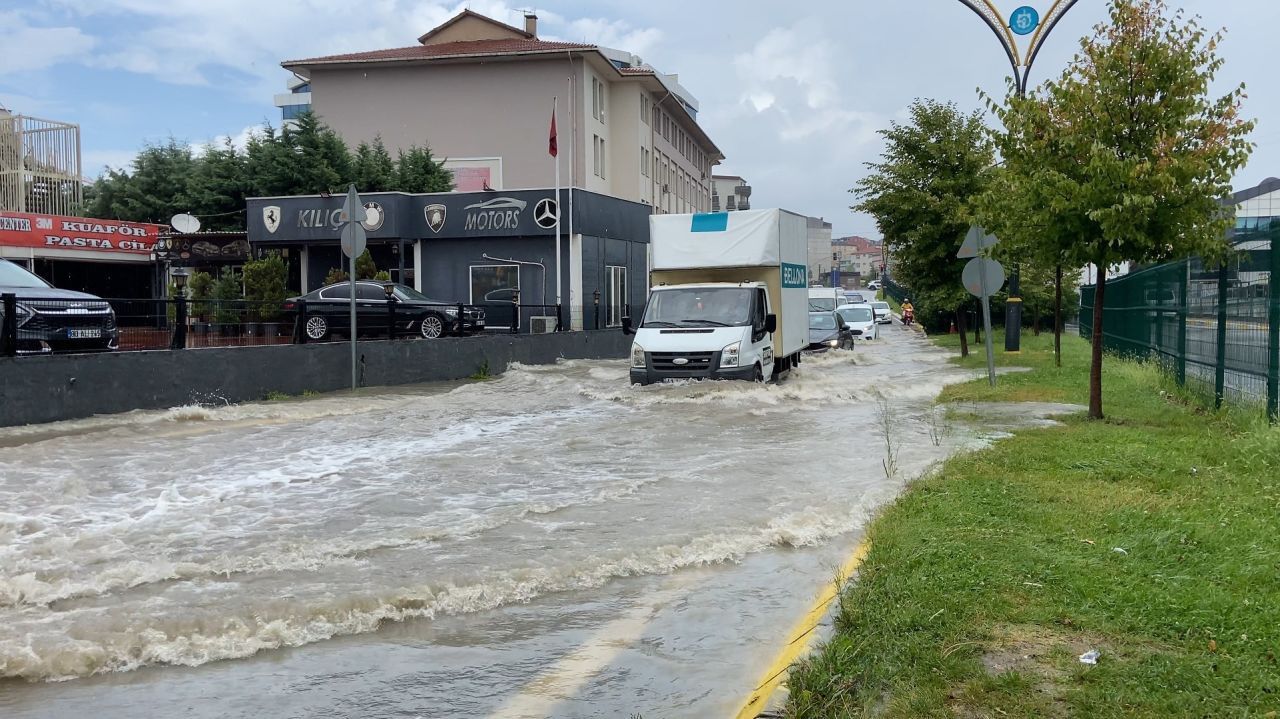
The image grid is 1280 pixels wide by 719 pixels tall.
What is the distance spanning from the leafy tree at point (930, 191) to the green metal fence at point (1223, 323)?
8098 mm

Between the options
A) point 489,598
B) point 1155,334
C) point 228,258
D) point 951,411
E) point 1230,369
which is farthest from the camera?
point 228,258

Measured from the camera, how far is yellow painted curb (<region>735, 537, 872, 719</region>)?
4.13 m

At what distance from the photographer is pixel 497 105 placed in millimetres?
49375

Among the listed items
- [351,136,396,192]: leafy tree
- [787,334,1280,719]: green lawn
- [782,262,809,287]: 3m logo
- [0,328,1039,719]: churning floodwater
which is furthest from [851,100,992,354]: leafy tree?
[351,136,396,192]: leafy tree

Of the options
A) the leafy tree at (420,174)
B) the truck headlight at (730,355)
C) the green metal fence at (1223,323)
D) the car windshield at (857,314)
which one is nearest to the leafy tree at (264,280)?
the truck headlight at (730,355)

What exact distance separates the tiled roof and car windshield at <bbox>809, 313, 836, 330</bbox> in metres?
18.2

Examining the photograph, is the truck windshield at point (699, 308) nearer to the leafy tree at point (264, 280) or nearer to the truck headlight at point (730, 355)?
the truck headlight at point (730, 355)

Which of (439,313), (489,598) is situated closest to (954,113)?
(439,313)

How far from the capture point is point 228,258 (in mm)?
37719

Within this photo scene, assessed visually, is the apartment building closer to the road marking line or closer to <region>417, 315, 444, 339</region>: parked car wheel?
<region>417, 315, 444, 339</region>: parked car wheel

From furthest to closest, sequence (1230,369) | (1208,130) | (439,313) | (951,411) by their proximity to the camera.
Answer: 1. (439,313)
2. (951,411)
3. (1230,369)
4. (1208,130)

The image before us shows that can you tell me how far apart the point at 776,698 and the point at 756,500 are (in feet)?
16.2

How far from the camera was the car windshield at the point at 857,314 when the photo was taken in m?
41.5

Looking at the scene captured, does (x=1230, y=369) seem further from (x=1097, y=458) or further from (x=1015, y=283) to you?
(x=1015, y=283)
